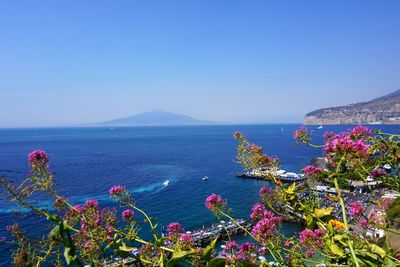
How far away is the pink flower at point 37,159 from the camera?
213cm

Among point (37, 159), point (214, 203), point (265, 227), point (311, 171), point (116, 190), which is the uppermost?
point (37, 159)

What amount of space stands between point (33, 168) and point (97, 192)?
140 feet

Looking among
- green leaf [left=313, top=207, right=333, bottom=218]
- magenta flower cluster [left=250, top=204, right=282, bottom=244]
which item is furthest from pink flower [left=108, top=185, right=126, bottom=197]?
green leaf [left=313, top=207, right=333, bottom=218]

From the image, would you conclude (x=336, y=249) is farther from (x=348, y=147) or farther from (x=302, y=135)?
(x=302, y=135)

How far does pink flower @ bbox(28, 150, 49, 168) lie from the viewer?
2.13 metres

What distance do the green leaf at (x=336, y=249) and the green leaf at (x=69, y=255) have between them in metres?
1.27

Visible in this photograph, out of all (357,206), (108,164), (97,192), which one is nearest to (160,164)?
(108,164)

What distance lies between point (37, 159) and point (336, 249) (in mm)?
1840

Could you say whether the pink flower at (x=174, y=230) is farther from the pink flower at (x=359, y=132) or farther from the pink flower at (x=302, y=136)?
the pink flower at (x=359, y=132)

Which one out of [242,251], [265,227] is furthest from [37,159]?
[265,227]

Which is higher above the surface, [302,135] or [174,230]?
[302,135]

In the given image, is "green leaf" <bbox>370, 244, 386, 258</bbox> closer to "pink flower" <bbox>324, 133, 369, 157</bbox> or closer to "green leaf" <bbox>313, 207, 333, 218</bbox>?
"green leaf" <bbox>313, 207, 333, 218</bbox>

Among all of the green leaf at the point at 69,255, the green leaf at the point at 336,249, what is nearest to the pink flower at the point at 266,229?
the green leaf at the point at 336,249

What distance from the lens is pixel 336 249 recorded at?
1705 millimetres
